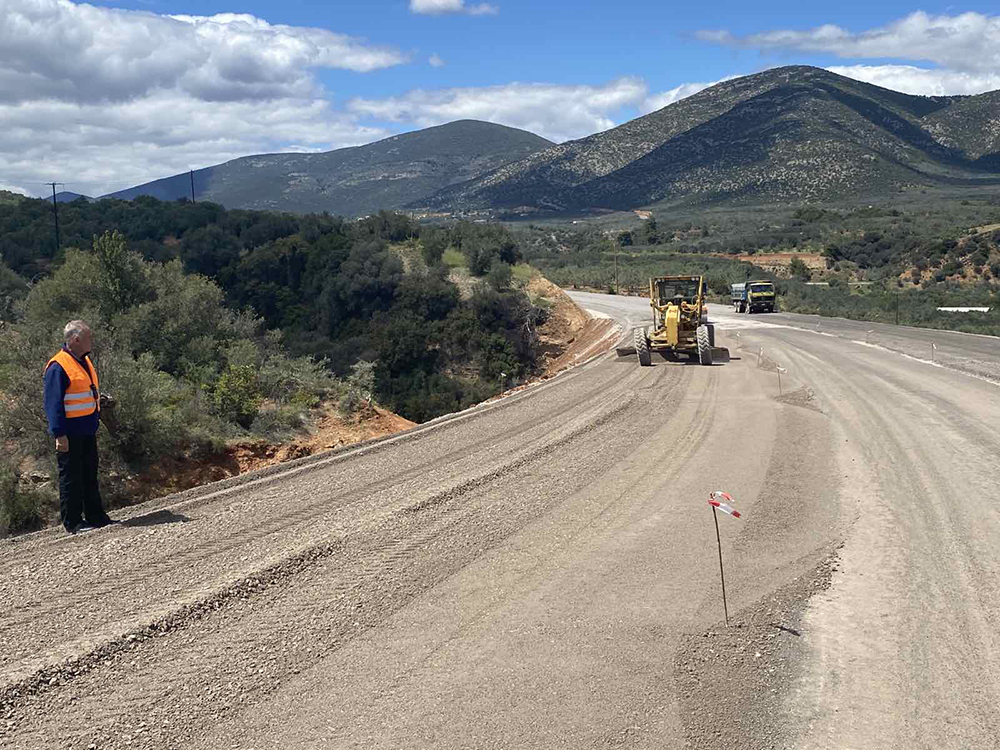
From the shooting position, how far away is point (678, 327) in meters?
24.5

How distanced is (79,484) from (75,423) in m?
0.64

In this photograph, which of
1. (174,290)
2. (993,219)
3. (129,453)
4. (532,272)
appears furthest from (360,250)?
(993,219)

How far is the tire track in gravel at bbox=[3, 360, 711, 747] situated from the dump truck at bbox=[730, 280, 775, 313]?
1600 inches

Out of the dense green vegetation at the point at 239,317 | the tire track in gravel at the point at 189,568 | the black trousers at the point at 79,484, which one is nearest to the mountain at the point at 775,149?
the dense green vegetation at the point at 239,317

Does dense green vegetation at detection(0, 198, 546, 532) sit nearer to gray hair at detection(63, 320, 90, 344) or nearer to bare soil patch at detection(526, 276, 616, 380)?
bare soil patch at detection(526, 276, 616, 380)

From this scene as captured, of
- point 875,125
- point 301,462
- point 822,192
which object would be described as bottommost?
point 301,462

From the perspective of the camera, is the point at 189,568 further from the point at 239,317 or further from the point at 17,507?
the point at 239,317

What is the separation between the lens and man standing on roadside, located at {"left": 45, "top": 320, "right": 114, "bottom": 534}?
8656 millimetres

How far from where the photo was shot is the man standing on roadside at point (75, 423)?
8.66 m

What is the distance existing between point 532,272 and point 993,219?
60.1 meters

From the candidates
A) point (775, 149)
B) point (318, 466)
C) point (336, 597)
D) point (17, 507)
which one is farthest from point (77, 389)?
point (775, 149)

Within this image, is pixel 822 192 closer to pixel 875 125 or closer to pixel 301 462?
pixel 875 125

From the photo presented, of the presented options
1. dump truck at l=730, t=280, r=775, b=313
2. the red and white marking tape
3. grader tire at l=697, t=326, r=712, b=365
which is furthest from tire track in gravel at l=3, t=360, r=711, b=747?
dump truck at l=730, t=280, r=775, b=313

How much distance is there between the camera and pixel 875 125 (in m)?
143
